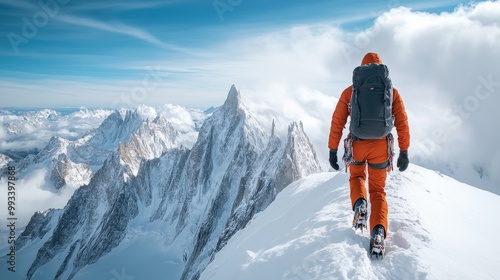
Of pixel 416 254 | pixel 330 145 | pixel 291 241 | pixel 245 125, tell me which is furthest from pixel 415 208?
pixel 245 125

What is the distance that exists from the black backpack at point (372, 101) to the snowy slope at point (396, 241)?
2.48 meters

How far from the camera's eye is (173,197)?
553ft

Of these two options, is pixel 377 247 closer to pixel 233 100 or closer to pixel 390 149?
pixel 390 149

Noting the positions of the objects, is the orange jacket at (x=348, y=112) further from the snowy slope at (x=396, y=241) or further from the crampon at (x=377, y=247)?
the crampon at (x=377, y=247)

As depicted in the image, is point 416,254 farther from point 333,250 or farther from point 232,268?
point 232,268

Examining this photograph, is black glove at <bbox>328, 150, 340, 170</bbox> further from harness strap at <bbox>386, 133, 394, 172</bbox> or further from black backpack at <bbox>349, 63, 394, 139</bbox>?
harness strap at <bbox>386, 133, 394, 172</bbox>

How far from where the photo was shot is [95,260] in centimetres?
13812

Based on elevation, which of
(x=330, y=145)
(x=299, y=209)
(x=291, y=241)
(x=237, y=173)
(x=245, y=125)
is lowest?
(x=237, y=173)

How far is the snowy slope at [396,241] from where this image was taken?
6195mm

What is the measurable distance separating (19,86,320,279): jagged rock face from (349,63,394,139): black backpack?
9207 cm

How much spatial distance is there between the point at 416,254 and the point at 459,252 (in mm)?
1195

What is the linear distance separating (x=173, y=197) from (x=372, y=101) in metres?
171

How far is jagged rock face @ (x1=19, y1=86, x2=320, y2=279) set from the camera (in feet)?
408

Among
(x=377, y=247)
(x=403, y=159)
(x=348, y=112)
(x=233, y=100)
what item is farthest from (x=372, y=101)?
(x=233, y=100)
